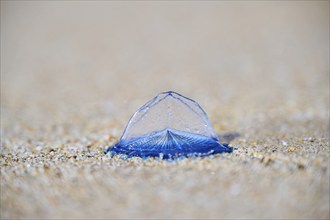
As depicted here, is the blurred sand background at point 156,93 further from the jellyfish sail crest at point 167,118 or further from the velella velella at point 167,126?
the jellyfish sail crest at point 167,118

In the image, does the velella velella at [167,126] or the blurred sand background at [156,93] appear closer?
the blurred sand background at [156,93]

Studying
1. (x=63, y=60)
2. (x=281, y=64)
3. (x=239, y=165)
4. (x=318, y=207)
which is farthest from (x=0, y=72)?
(x=318, y=207)

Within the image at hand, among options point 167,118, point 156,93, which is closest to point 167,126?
point 167,118

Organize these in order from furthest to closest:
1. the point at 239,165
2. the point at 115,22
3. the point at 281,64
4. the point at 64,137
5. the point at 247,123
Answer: the point at 115,22
the point at 281,64
the point at 247,123
the point at 64,137
the point at 239,165

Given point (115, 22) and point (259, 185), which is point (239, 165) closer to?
point (259, 185)

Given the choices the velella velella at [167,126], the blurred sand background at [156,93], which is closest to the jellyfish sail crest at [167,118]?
the velella velella at [167,126]

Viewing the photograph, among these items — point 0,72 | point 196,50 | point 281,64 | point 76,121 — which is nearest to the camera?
point 76,121

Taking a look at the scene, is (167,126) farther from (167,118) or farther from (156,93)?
(156,93)

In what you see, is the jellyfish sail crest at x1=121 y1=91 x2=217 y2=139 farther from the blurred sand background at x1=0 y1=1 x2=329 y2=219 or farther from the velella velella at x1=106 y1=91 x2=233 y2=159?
the blurred sand background at x1=0 y1=1 x2=329 y2=219
